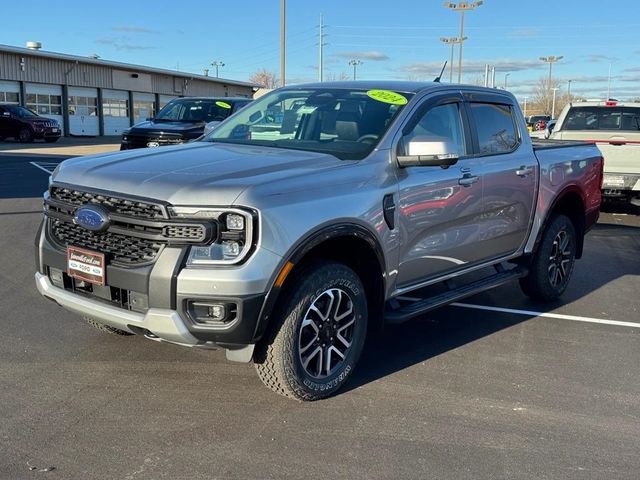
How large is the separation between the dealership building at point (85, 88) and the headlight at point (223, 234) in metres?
36.9

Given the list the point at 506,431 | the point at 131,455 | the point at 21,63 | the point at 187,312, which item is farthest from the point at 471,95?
the point at 21,63

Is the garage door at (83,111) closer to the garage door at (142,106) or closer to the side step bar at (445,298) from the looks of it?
the garage door at (142,106)

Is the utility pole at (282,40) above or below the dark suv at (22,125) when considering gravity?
above

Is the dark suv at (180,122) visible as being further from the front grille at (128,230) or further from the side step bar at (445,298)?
the front grille at (128,230)

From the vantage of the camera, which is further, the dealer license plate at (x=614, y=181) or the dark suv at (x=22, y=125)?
the dark suv at (x=22, y=125)

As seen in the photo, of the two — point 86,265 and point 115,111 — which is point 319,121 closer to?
point 86,265

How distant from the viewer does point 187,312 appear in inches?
135

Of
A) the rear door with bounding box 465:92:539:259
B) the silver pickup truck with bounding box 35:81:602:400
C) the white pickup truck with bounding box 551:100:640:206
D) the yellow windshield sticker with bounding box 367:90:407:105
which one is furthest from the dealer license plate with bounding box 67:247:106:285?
the white pickup truck with bounding box 551:100:640:206

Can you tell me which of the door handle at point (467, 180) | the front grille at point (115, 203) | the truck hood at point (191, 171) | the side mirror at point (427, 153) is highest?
the side mirror at point (427, 153)

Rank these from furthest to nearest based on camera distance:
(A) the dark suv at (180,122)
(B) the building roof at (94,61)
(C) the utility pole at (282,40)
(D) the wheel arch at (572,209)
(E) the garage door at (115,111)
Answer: (E) the garage door at (115,111) < (B) the building roof at (94,61) < (C) the utility pole at (282,40) < (A) the dark suv at (180,122) < (D) the wheel arch at (572,209)

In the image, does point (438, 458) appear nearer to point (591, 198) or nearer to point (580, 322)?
point (580, 322)

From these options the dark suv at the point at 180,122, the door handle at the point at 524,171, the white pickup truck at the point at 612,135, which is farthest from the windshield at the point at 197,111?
the door handle at the point at 524,171

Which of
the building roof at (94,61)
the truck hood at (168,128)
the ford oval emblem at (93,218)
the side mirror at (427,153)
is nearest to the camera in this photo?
the ford oval emblem at (93,218)

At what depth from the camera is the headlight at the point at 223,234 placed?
3.39 meters
